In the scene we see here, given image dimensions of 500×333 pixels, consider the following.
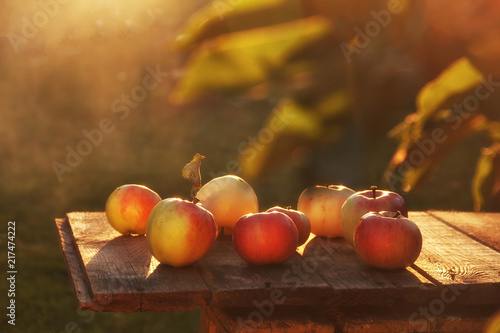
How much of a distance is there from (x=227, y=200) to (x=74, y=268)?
1.47 ft

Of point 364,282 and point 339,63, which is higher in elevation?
point 339,63

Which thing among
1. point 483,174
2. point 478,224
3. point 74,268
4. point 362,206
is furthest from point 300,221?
point 483,174

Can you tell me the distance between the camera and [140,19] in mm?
4965

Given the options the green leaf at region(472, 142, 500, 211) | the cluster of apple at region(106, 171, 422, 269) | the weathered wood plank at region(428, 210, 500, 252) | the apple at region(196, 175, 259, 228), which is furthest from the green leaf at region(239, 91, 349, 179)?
the weathered wood plank at region(428, 210, 500, 252)

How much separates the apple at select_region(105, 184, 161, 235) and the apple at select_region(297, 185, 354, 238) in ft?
1.42

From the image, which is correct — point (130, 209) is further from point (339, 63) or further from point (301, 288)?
point (339, 63)

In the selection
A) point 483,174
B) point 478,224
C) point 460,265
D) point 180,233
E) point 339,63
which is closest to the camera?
point 339,63

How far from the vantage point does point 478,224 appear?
82.4 inches

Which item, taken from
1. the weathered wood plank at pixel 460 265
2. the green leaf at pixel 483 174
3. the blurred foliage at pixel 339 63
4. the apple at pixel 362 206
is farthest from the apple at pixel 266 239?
the blurred foliage at pixel 339 63

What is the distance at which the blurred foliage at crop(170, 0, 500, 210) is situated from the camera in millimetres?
247

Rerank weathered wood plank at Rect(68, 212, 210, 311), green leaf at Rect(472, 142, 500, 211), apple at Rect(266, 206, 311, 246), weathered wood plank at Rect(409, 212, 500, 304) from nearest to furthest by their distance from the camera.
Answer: green leaf at Rect(472, 142, 500, 211), weathered wood plank at Rect(68, 212, 210, 311), weathered wood plank at Rect(409, 212, 500, 304), apple at Rect(266, 206, 311, 246)

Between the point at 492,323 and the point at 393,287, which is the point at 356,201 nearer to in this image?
the point at 393,287

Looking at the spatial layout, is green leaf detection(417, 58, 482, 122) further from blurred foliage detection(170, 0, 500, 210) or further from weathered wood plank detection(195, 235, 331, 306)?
weathered wood plank detection(195, 235, 331, 306)

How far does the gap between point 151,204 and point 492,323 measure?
1.64 meters
